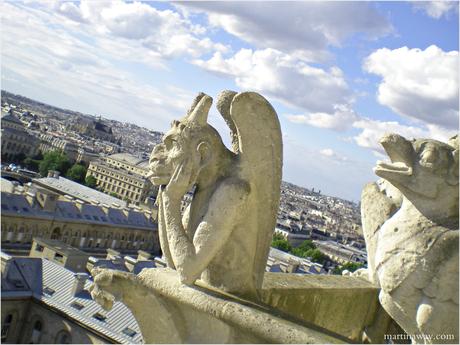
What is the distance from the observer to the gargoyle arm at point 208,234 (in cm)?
416

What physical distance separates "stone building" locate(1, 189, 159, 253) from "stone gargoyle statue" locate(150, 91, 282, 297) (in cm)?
4735

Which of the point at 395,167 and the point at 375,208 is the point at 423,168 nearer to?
the point at 395,167

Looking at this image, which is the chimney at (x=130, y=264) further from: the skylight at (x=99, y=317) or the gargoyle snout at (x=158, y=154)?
the gargoyle snout at (x=158, y=154)

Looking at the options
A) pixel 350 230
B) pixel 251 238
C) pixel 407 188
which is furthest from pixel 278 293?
pixel 350 230

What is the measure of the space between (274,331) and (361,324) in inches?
100

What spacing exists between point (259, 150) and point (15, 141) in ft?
407

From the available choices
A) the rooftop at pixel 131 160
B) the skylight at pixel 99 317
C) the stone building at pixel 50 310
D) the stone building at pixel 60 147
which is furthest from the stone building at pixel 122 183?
the skylight at pixel 99 317

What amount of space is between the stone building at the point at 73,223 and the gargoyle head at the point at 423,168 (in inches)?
1902

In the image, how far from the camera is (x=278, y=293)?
486 centimetres

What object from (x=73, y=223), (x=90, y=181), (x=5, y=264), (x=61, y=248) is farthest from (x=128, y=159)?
(x=5, y=264)

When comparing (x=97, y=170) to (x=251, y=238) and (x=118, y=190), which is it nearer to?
(x=118, y=190)

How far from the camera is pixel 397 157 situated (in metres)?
4.03

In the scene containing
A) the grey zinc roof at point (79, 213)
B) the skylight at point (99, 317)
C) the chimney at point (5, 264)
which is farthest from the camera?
the grey zinc roof at point (79, 213)

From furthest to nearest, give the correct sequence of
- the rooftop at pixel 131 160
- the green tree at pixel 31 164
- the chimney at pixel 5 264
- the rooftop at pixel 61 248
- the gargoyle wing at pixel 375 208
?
the rooftop at pixel 131 160 < the green tree at pixel 31 164 < the rooftop at pixel 61 248 < the chimney at pixel 5 264 < the gargoyle wing at pixel 375 208
